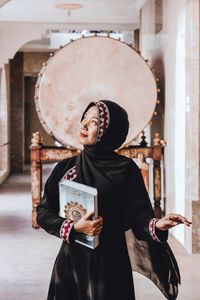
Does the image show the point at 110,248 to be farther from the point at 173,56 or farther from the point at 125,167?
the point at 173,56

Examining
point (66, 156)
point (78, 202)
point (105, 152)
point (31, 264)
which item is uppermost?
point (105, 152)

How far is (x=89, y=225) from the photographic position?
195cm

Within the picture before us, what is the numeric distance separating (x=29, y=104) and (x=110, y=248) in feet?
52.0

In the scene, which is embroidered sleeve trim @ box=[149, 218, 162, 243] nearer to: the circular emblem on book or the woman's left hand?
the woman's left hand

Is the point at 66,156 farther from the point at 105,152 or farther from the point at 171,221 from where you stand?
the point at 171,221

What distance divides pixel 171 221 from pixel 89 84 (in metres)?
4.13

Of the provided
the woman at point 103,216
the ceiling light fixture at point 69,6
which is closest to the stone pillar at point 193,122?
the woman at point 103,216

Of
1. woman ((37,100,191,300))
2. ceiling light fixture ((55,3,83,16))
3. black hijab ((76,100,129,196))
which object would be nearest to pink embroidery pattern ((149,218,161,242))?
woman ((37,100,191,300))

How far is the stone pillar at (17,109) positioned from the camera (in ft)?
45.7

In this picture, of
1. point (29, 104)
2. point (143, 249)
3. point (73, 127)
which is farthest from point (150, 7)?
point (29, 104)

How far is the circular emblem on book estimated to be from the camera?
199 centimetres

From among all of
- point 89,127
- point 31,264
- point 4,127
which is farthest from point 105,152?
point 4,127

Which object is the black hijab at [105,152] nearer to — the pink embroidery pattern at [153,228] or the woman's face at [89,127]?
the woman's face at [89,127]

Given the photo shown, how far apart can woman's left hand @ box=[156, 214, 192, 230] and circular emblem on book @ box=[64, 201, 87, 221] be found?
25cm
